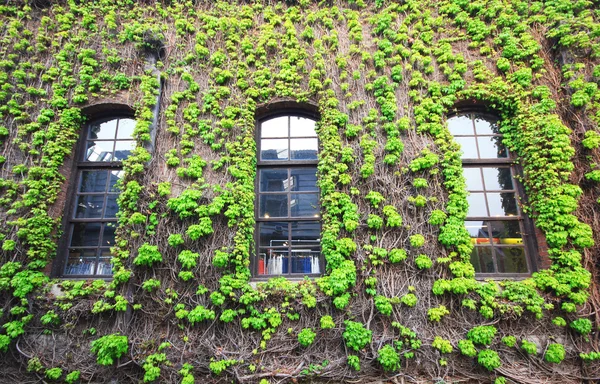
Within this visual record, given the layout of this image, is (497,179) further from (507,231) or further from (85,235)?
(85,235)

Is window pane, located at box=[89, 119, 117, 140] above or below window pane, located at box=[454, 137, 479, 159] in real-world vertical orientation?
above

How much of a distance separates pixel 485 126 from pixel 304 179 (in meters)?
3.10

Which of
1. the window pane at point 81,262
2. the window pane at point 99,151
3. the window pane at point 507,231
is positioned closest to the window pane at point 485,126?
the window pane at point 507,231

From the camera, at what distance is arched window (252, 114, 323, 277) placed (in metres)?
4.49

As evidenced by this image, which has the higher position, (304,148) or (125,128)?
(125,128)

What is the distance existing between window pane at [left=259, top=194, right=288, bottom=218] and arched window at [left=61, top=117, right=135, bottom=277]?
87.6 inches

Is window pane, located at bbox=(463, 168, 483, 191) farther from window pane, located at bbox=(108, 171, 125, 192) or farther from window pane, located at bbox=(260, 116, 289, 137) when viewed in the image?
window pane, located at bbox=(108, 171, 125, 192)

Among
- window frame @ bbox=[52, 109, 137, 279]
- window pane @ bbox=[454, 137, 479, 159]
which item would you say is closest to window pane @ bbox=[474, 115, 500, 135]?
window pane @ bbox=[454, 137, 479, 159]

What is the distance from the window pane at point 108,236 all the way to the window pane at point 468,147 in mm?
5606

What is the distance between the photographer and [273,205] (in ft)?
15.4

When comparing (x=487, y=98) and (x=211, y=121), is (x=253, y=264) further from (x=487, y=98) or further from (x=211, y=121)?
(x=487, y=98)

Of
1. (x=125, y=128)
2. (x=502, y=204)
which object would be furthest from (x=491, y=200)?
(x=125, y=128)

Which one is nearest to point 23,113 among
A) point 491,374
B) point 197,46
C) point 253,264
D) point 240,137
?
point 197,46

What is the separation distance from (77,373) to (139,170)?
2.74 meters
